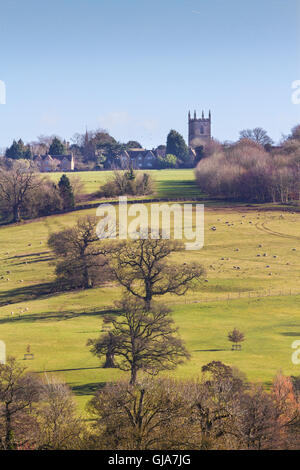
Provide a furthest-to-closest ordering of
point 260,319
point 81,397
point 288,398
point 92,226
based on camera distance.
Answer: point 92,226
point 260,319
point 81,397
point 288,398

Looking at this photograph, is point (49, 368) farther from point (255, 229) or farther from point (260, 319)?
point (255, 229)

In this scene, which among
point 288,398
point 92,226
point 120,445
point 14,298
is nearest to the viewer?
point 120,445

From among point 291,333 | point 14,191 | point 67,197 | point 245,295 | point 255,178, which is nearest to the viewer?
point 291,333

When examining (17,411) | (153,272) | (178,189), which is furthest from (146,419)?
(178,189)

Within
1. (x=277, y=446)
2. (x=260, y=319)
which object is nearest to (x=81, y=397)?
(x=277, y=446)

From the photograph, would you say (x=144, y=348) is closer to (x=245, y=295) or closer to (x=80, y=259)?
(x=245, y=295)

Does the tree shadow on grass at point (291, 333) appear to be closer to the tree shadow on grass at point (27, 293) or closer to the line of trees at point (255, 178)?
the tree shadow on grass at point (27, 293)

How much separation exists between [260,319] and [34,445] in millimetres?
34981

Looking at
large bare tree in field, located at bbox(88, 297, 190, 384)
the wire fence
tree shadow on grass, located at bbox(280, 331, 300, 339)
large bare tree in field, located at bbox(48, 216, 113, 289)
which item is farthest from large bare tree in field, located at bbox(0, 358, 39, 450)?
large bare tree in field, located at bbox(48, 216, 113, 289)

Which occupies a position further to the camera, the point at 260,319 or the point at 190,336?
the point at 260,319

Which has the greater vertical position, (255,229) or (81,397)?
(255,229)

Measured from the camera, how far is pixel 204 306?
69.6 m

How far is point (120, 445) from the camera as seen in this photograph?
106 feet

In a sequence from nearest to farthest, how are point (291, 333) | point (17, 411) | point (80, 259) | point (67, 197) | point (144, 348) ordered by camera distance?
point (17, 411)
point (144, 348)
point (291, 333)
point (80, 259)
point (67, 197)
